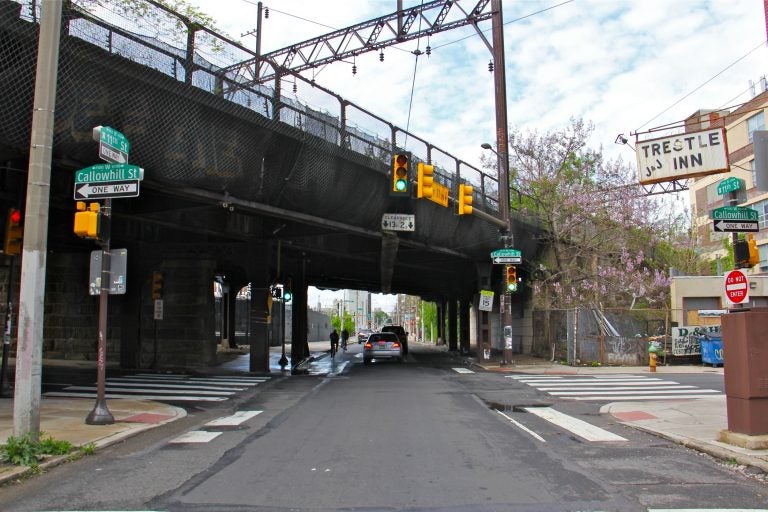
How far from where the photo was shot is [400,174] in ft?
52.3

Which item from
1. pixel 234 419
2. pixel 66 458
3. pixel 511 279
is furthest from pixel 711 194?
pixel 66 458

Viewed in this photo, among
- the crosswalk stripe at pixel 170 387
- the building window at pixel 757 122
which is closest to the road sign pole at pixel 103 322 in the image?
the crosswalk stripe at pixel 170 387

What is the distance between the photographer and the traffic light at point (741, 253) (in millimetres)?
9539

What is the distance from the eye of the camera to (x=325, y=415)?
12219mm

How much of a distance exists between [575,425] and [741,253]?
158 inches

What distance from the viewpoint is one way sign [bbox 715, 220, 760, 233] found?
379 inches

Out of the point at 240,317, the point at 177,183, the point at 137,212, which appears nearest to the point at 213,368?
the point at 137,212

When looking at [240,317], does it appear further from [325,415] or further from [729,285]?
[729,285]

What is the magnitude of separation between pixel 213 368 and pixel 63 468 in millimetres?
17061

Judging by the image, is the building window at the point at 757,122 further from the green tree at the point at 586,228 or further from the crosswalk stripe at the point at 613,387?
the crosswalk stripe at the point at 613,387

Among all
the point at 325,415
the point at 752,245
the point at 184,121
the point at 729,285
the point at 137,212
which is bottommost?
the point at 325,415

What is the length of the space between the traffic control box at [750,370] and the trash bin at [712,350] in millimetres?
18018

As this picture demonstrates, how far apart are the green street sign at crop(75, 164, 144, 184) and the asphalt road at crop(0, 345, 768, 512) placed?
4.17 meters

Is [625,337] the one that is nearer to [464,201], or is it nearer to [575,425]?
[464,201]
